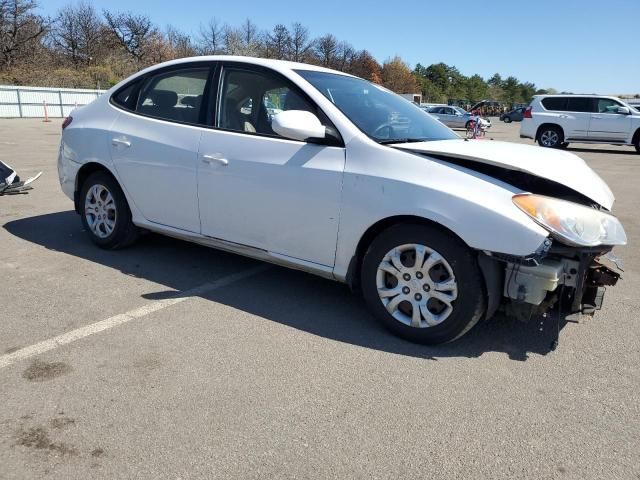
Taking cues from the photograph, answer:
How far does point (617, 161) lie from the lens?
52.2ft

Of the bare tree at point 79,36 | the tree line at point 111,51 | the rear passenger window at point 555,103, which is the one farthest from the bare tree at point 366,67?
the rear passenger window at point 555,103

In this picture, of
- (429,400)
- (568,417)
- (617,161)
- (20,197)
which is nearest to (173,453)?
(429,400)

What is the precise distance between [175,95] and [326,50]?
8428 cm

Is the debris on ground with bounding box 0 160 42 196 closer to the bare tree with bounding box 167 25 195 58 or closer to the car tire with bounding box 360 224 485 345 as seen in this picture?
the car tire with bounding box 360 224 485 345

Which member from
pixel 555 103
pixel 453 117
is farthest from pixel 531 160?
pixel 453 117

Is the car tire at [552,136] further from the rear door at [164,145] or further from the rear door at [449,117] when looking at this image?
the rear door at [164,145]

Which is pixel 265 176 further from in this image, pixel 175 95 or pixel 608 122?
pixel 608 122

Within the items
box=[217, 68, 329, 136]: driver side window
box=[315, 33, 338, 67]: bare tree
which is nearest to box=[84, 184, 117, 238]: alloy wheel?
box=[217, 68, 329, 136]: driver side window

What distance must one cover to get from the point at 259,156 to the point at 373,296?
130 centimetres

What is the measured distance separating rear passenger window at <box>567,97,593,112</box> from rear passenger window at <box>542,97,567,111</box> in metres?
0.17

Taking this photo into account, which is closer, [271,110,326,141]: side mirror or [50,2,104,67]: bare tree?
[271,110,326,141]: side mirror

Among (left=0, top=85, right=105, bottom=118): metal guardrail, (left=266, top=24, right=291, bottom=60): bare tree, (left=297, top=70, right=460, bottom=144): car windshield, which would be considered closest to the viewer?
(left=297, top=70, right=460, bottom=144): car windshield

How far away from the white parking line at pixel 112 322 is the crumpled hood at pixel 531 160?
1.87 metres

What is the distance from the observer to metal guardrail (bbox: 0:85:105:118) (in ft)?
105
